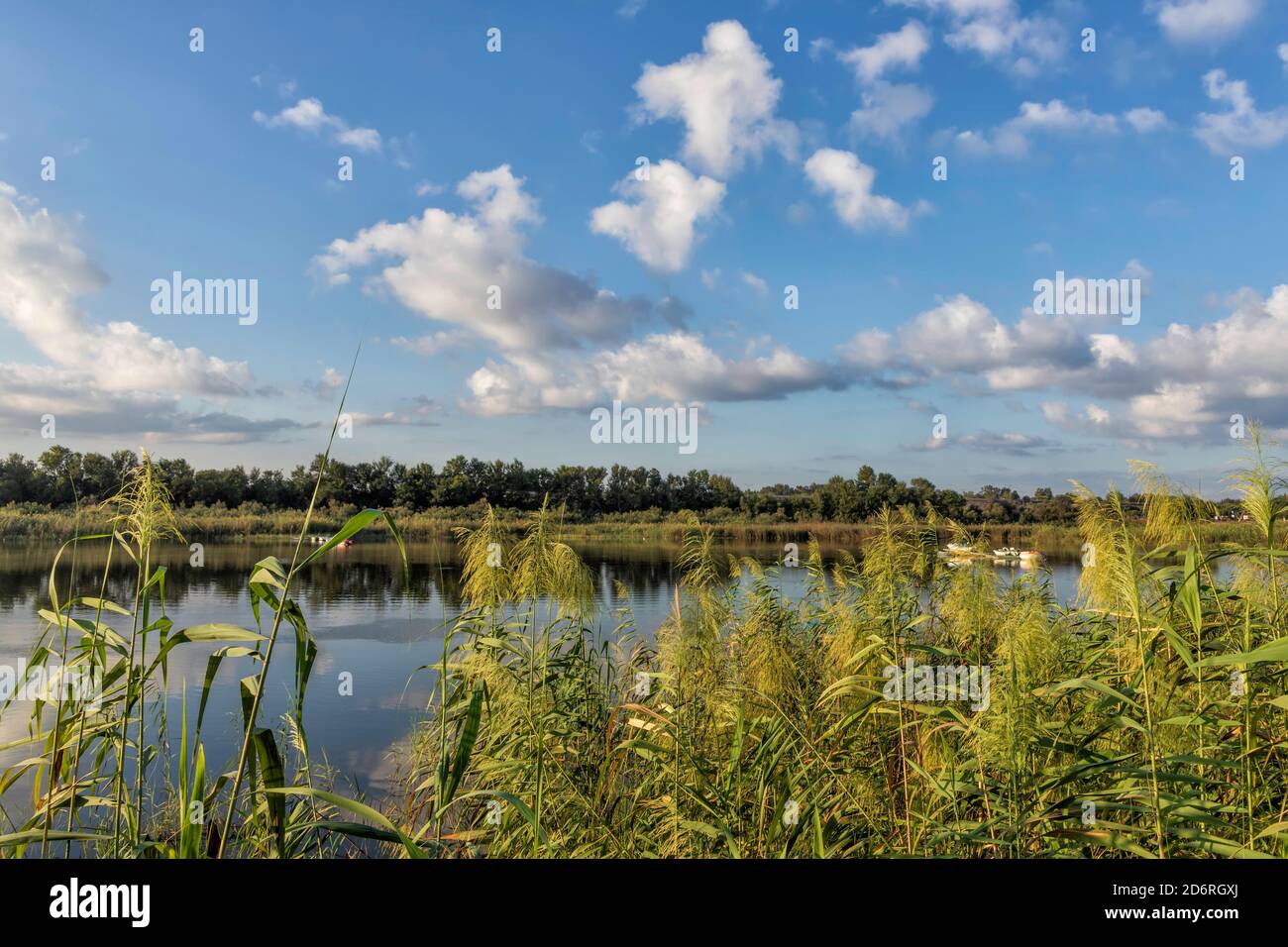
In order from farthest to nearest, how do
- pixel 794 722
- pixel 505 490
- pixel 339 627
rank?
pixel 505 490
pixel 339 627
pixel 794 722

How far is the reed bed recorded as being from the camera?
2547 millimetres

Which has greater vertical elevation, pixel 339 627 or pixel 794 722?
pixel 794 722

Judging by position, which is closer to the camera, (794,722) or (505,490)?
(794,722)

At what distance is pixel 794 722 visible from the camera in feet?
13.0

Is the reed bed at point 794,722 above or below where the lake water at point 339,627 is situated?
above

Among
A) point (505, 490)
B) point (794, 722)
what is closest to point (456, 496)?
point (505, 490)

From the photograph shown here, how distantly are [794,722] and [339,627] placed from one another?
13627 mm

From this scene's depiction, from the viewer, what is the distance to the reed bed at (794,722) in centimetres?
255

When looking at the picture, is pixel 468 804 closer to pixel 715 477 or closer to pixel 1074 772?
pixel 1074 772

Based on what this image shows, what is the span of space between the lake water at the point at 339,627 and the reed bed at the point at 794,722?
76cm

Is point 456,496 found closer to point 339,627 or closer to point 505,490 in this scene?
point 505,490

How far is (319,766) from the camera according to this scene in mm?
7695
